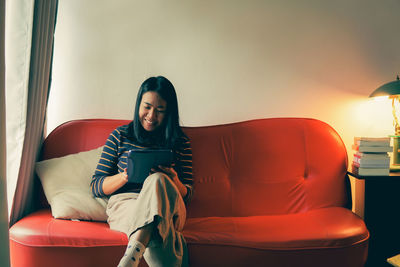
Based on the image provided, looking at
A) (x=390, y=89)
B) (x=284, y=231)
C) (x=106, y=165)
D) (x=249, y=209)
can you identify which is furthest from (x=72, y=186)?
(x=390, y=89)

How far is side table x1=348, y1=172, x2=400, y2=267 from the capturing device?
5.33 ft

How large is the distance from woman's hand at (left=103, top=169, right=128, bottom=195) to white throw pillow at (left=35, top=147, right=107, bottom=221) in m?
0.09

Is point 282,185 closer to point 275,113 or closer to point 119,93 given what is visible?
point 275,113

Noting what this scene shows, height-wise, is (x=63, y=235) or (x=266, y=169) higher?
(x=266, y=169)

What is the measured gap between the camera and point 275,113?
6.89 ft

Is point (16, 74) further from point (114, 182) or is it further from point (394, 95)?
point (394, 95)

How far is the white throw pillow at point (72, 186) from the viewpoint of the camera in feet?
4.85

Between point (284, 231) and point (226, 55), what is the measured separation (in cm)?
121

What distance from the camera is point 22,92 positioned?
161cm

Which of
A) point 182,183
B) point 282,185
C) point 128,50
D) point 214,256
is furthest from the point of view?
point 128,50

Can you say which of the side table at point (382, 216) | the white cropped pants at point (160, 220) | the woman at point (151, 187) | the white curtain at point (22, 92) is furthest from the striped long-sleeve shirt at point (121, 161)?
the side table at point (382, 216)

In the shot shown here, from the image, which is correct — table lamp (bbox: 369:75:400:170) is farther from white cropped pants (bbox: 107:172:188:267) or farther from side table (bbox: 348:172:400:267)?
white cropped pants (bbox: 107:172:188:267)

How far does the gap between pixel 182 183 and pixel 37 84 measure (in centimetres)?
98

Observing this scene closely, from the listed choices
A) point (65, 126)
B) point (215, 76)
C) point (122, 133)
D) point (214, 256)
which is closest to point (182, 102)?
point (215, 76)
